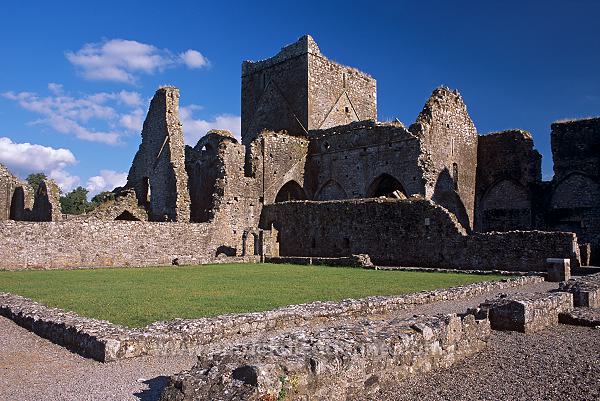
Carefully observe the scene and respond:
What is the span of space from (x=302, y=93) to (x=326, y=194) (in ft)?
20.5

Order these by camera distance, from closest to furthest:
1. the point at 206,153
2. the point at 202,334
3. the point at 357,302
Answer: the point at 202,334 < the point at 357,302 < the point at 206,153

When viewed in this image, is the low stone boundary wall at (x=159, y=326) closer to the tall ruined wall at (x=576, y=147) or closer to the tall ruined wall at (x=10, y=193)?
the tall ruined wall at (x=10, y=193)

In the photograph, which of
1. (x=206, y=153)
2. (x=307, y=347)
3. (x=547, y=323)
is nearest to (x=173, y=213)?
(x=206, y=153)

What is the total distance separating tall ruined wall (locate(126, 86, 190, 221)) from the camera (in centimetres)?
2372

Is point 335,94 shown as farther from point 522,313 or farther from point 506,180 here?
point 522,313

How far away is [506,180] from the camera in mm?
26219

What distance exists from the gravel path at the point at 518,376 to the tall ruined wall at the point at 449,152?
16.7 m

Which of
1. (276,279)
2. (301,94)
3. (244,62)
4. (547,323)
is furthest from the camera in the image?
(244,62)

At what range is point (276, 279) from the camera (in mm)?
12664

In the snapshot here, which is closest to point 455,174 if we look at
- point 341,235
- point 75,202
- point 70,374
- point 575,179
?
point 575,179

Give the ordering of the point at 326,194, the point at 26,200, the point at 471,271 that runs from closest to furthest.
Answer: the point at 471,271, the point at 26,200, the point at 326,194

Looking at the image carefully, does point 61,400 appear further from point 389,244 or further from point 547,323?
point 389,244

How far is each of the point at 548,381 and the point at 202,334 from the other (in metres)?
3.41

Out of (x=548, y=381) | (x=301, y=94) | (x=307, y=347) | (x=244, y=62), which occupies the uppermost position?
(x=244, y=62)
